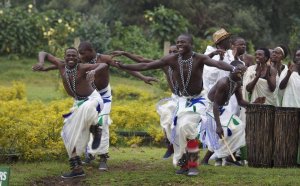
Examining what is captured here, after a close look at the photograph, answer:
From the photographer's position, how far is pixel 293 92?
10.9 m

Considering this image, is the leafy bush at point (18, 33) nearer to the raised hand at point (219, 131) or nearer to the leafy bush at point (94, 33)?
the leafy bush at point (94, 33)

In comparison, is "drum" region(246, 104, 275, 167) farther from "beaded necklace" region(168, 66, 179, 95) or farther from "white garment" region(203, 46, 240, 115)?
"beaded necklace" region(168, 66, 179, 95)

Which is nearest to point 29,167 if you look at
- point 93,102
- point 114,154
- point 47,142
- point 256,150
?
point 47,142

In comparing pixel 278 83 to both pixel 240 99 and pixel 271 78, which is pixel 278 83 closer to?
pixel 271 78

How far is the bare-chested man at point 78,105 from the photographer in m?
9.19

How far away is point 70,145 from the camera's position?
363 inches

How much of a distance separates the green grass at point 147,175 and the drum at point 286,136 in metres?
0.33

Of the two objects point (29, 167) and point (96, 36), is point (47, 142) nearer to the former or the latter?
point (29, 167)

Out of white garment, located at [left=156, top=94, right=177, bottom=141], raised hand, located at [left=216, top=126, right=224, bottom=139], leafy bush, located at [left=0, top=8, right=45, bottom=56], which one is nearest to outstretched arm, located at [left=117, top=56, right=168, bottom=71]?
white garment, located at [left=156, top=94, right=177, bottom=141]

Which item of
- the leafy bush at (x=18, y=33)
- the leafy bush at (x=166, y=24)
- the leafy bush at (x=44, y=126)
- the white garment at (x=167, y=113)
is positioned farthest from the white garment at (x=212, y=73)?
the leafy bush at (x=166, y=24)

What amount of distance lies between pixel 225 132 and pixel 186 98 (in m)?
1.11

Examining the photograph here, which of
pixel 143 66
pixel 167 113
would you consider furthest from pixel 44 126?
pixel 143 66

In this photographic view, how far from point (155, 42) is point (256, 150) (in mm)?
17007

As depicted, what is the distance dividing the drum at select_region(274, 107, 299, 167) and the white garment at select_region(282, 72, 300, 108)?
2.57 ft
